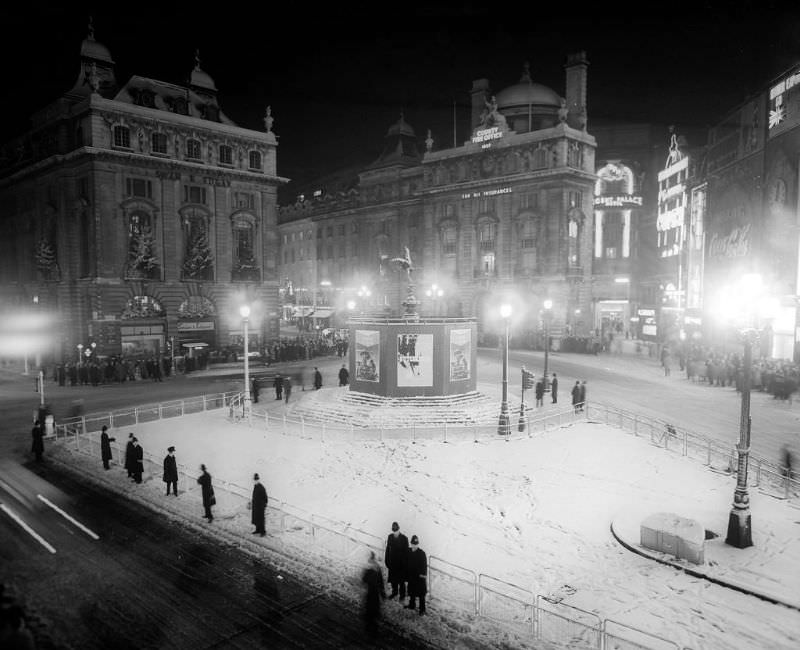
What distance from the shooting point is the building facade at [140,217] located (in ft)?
156

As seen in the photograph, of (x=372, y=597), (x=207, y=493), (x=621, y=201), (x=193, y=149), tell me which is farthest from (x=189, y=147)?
(x=621, y=201)

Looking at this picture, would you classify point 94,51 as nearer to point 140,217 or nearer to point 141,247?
point 140,217

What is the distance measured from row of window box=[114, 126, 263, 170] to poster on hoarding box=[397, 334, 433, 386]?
1348 inches

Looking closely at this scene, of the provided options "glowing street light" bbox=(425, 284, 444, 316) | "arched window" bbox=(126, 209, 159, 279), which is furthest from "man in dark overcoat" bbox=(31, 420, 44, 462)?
"glowing street light" bbox=(425, 284, 444, 316)

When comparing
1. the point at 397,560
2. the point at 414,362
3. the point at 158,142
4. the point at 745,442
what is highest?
the point at 158,142

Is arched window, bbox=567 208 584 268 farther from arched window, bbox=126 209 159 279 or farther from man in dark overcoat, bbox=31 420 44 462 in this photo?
man in dark overcoat, bbox=31 420 44 462

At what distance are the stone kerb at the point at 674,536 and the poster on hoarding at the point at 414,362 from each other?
15.0 meters

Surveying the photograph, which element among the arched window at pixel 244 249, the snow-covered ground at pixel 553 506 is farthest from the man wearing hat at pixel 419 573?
the arched window at pixel 244 249

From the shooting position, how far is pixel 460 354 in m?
28.2

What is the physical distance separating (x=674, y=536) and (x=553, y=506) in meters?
3.62

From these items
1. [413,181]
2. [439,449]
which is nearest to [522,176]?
[413,181]

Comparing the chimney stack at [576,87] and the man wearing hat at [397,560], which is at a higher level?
the chimney stack at [576,87]

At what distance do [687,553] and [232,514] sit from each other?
10.7m

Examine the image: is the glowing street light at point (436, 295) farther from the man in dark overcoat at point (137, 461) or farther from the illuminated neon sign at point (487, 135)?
the man in dark overcoat at point (137, 461)
